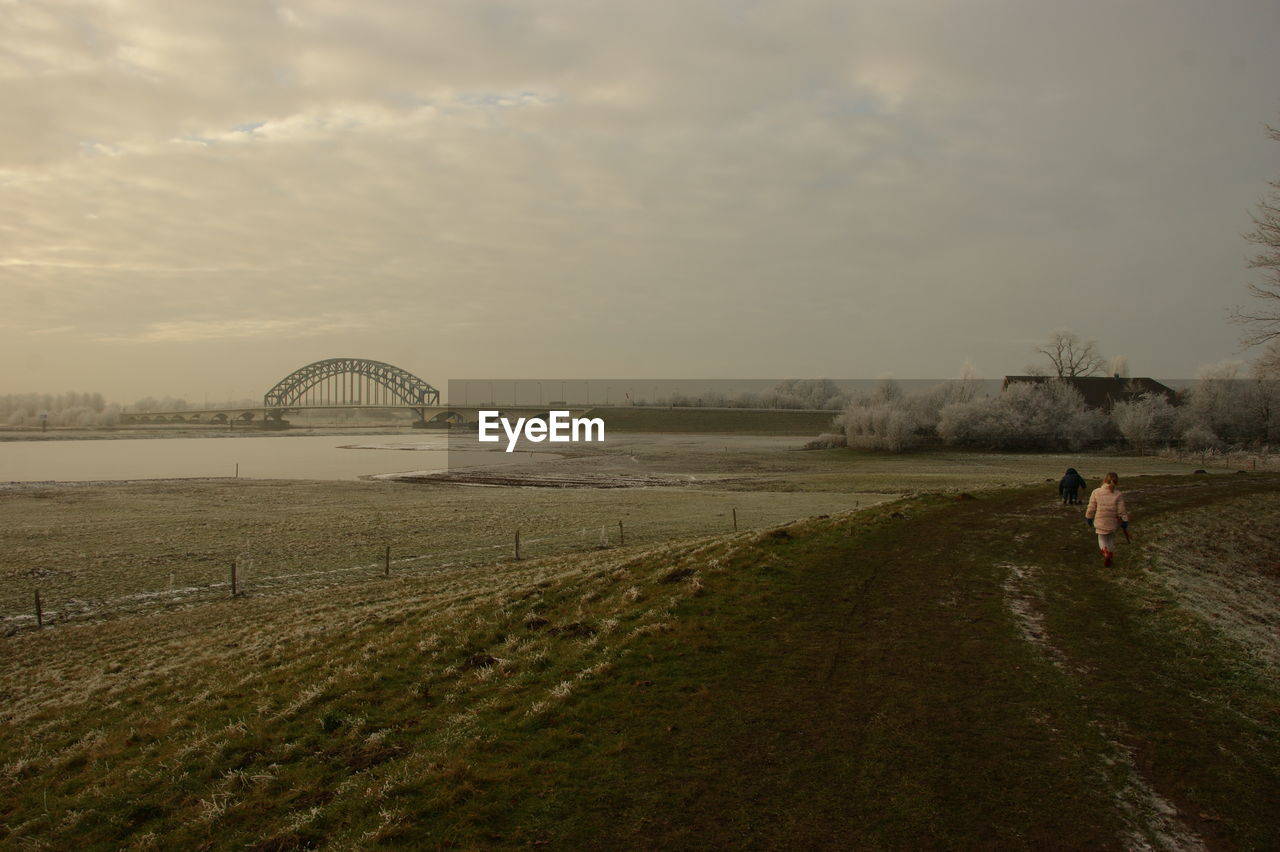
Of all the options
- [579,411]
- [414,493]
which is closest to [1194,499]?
[414,493]

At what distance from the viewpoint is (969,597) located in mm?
A: 13672

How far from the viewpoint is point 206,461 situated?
85.8 m

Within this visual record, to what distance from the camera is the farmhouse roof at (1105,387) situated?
98625mm

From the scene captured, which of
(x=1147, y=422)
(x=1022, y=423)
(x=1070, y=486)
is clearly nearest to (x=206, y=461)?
(x=1070, y=486)

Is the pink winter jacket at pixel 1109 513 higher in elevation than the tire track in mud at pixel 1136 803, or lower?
higher

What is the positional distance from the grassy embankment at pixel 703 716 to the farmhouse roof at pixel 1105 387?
92.9 metres

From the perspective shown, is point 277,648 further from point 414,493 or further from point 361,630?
point 414,493

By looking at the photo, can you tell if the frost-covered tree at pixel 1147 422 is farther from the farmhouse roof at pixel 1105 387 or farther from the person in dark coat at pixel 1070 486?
the person in dark coat at pixel 1070 486

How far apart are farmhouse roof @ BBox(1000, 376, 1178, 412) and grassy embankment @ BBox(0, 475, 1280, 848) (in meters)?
92.9

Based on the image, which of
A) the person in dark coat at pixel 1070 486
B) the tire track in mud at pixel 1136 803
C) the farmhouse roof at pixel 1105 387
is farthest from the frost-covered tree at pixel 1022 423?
the tire track in mud at pixel 1136 803

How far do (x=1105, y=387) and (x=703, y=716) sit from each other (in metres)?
114

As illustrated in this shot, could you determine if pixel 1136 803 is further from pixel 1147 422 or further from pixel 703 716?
pixel 1147 422

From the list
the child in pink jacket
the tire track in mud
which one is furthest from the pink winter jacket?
the tire track in mud

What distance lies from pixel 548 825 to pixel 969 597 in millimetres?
9695
